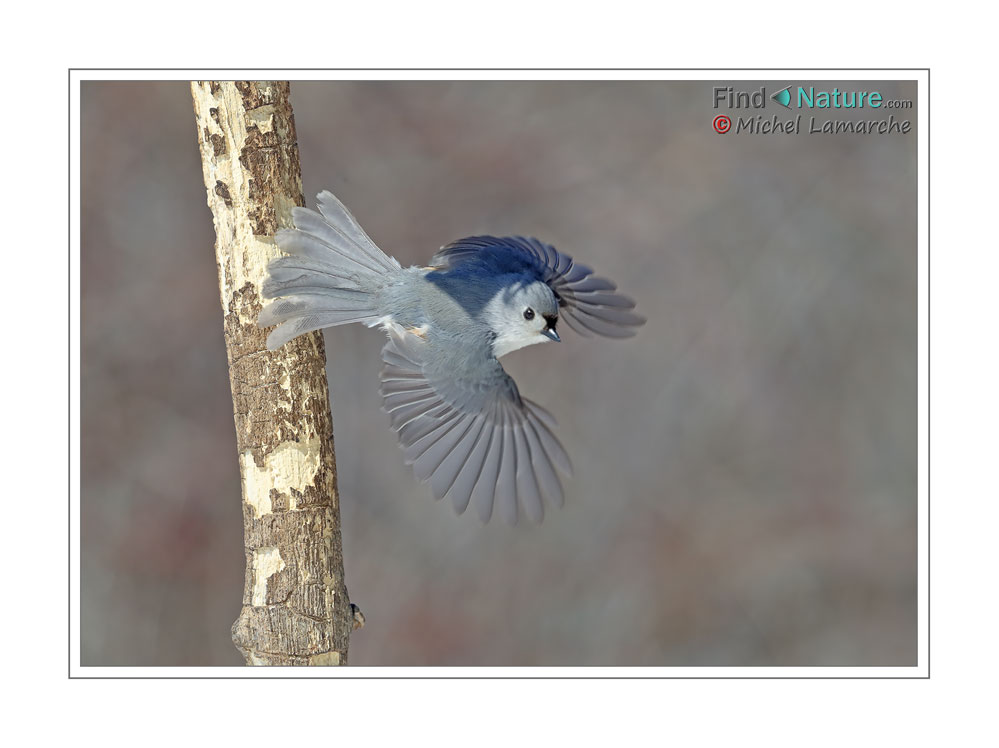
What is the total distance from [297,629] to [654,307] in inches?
90.3

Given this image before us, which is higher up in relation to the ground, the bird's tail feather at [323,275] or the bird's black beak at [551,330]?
the bird's tail feather at [323,275]

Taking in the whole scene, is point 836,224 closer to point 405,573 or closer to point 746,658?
point 746,658

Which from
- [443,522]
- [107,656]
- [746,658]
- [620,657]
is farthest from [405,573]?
[746,658]

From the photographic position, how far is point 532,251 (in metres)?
2.57

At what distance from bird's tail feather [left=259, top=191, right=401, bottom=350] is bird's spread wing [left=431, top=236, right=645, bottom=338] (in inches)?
9.4

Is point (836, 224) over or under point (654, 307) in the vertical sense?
over

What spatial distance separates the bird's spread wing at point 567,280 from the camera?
2496mm

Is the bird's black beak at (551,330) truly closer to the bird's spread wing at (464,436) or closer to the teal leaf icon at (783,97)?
the bird's spread wing at (464,436)

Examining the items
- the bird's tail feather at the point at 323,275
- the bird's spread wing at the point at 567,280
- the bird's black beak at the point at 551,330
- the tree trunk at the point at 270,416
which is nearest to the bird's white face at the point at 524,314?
the bird's black beak at the point at 551,330

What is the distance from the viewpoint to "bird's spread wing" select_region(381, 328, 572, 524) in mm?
2402

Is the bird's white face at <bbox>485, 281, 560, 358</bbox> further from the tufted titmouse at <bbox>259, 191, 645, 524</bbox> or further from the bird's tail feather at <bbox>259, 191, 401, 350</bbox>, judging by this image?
the bird's tail feather at <bbox>259, 191, 401, 350</bbox>

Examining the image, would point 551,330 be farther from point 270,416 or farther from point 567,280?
point 270,416

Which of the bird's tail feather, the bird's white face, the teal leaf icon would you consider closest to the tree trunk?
the bird's tail feather
